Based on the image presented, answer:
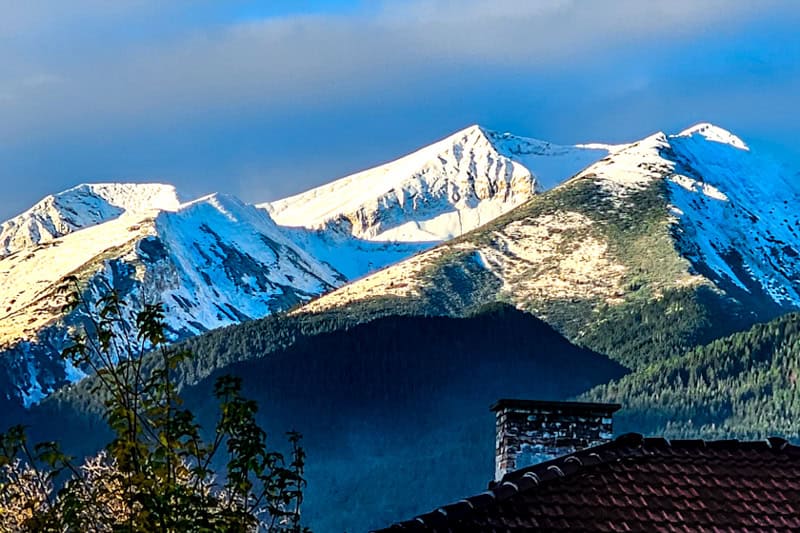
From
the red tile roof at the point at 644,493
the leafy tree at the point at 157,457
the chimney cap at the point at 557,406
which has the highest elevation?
the chimney cap at the point at 557,406

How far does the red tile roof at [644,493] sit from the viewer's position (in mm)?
23328

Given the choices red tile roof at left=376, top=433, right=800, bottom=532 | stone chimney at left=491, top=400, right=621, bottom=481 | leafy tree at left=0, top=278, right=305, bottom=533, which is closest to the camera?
A: leafy tree at left=0, top=278, right=305, bottom=533

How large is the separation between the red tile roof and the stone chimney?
10.6 ft

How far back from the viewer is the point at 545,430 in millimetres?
28734

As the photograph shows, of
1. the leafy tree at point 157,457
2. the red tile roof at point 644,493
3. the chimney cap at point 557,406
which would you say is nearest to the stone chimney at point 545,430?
the chimney cap at point 557,406

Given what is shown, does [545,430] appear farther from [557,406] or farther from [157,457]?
[157,457]

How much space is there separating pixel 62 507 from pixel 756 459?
9314mm

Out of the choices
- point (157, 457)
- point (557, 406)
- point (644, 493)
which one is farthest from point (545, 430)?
point (157, 457)

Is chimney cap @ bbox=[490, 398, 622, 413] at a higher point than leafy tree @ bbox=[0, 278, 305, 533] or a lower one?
higher

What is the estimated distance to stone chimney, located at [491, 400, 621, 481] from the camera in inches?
1124

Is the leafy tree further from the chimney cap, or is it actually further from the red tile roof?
the chimney cap

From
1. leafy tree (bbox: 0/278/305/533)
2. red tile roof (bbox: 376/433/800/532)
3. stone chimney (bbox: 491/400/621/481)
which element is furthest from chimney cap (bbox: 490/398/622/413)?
leafy tree (bbox: 0/278/305/533)

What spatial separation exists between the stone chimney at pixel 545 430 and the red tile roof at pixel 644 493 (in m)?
3.23

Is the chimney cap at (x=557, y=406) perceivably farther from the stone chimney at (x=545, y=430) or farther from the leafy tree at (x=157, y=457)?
the leafy tree at (x=157, y=457)
